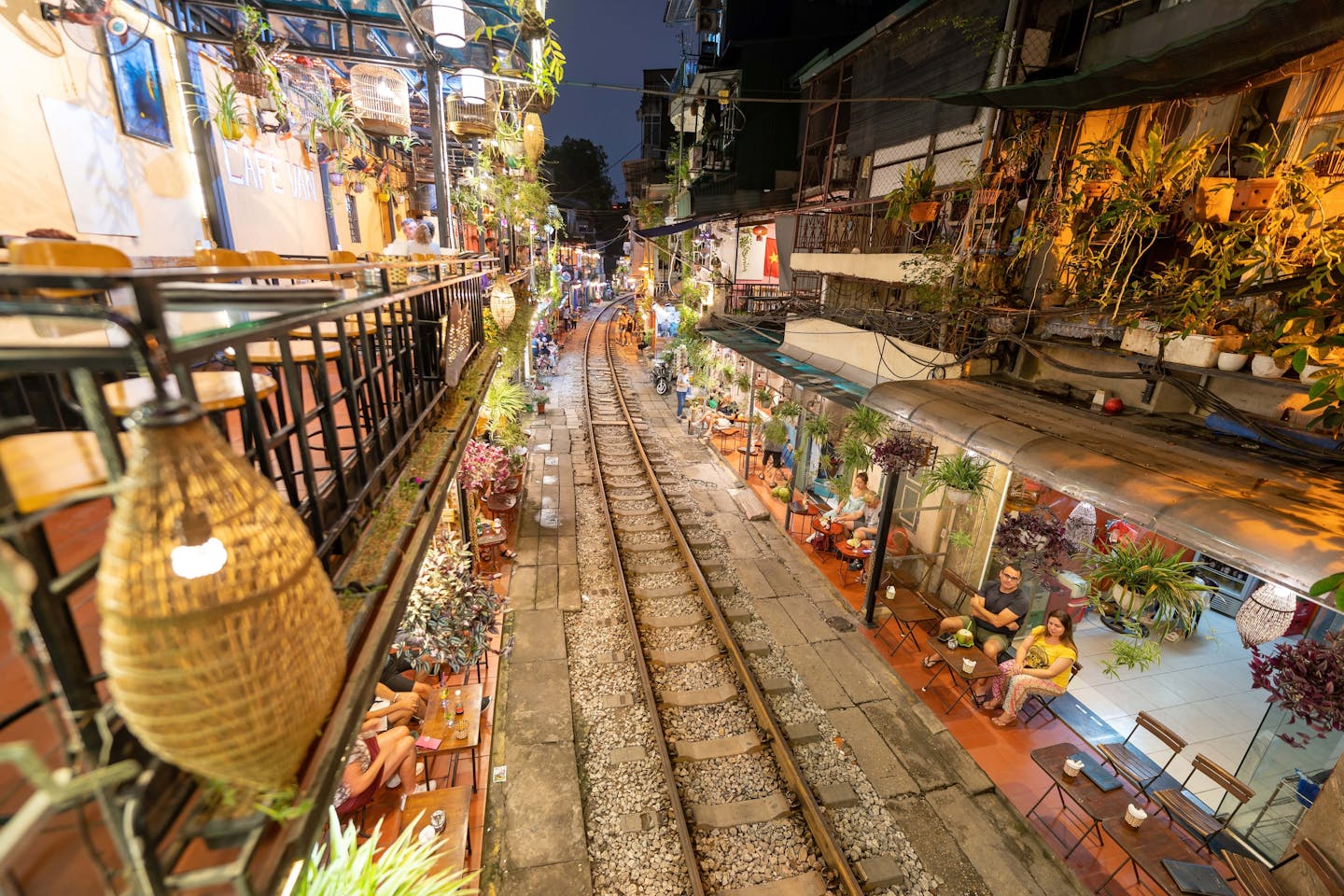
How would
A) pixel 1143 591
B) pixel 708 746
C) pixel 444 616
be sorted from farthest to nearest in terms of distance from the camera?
1. pixel 708 746
2. pixel 444 616
3. pixel 1143 591

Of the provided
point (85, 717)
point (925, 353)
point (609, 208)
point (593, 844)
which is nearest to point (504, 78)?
point (925, 353)

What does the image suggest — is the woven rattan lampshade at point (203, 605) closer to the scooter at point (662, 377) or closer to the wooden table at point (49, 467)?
the wooden table at point (49, 467)

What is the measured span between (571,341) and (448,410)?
31138mm

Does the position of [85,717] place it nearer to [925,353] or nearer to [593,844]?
[593,844]

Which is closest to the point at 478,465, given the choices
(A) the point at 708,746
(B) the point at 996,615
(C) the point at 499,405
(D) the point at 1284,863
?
(C) the point at 499,405

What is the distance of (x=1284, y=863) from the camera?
415 cm

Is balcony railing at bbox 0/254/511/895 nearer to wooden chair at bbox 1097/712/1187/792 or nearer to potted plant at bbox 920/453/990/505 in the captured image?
potted plant at bbox 920/453/990/505

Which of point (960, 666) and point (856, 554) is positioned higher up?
point (856, 554)

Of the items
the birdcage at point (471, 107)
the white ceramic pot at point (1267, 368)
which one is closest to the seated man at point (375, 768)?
the birdcage at point (471, 107)

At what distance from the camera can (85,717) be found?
4.69 feet

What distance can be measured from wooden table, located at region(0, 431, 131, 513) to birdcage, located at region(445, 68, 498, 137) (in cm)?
735

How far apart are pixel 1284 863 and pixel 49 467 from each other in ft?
24.9

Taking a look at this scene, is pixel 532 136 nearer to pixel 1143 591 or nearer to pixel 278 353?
pixel 278 353

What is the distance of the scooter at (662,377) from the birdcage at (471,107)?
16540 millimetres
